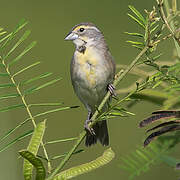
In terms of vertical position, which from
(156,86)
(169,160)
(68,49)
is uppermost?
(68,49)

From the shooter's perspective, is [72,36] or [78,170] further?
[72,36]

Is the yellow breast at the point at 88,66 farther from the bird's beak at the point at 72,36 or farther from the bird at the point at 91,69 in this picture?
the bird's beak at the point at 72,36

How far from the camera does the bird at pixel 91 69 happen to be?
6.52 feet

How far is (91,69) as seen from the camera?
199cm

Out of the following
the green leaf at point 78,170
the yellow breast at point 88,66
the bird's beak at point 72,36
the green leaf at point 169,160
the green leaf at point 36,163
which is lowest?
the green leaf at point 169,160

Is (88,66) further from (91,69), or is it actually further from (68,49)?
(68,49)

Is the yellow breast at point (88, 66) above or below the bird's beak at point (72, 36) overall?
below

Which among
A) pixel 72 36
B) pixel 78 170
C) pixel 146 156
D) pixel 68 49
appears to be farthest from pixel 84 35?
pixel 78 170

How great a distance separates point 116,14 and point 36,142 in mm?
2414

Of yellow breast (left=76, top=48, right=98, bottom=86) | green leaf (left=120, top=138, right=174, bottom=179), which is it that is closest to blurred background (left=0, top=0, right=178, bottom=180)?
yellow breast (left=76, top=48, right=98, bottom=86)

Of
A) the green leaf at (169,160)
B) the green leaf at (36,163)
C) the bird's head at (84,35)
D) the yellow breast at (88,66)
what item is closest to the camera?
the green leaf at (36,163)

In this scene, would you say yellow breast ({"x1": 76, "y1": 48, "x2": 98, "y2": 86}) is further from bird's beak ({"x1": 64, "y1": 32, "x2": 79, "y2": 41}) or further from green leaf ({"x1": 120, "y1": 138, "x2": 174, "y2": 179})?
green leaf ({"x1": 120, "y1": 138, "x2": 174, "y2": 179})

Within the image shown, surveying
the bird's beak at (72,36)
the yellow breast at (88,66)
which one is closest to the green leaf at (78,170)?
the yellow breast at (88,66)

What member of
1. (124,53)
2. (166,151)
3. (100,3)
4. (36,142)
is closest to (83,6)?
(100,3)
